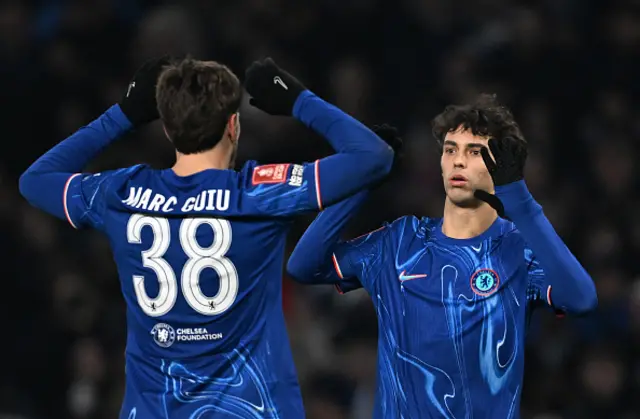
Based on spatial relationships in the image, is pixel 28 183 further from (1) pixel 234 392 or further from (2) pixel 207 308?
(1) pixel 234 392

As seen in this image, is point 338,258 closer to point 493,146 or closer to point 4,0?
point 493,146

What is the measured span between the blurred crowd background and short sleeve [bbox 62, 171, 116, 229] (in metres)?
3.90

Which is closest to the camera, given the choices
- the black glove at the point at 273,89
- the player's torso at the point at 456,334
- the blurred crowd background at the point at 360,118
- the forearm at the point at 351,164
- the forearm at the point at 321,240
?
the forearm at the point at 351,164

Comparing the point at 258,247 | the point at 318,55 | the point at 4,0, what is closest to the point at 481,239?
the point at 258,247

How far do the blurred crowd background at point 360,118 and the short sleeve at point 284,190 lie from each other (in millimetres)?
4012

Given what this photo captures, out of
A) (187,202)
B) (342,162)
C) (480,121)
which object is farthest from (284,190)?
(480,121)

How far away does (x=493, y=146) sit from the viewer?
479cm

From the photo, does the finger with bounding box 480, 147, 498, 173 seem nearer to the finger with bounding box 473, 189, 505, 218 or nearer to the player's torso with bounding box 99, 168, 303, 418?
the finger with bounding box 473, 189, 505, 218

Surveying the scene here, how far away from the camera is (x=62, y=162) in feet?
15.4

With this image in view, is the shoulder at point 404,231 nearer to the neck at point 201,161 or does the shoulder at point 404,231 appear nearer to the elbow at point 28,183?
the neck at point 201,161

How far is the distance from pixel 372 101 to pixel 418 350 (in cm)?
511

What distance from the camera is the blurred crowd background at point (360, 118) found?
27.4 feet

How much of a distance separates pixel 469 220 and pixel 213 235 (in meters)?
1.25

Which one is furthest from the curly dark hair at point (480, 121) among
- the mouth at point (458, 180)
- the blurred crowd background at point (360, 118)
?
the blurred crowd background at point (360, 118)
